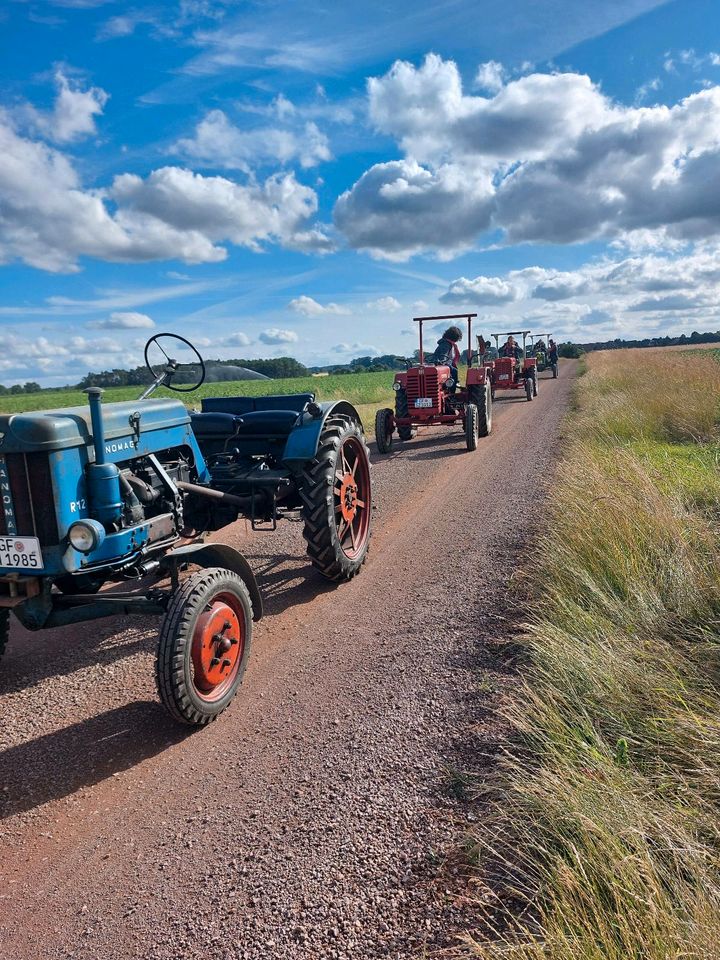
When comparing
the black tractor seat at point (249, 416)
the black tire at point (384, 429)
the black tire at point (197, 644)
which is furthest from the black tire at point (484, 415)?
the black tire at point (197, 644)

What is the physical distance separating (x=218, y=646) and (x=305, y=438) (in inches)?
81.1

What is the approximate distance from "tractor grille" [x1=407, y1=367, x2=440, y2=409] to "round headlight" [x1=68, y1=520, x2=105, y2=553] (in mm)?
8711

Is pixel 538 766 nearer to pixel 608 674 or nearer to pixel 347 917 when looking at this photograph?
pixel 608 674

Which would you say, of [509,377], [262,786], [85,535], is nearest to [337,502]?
[85,535]

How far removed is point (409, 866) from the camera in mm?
2078

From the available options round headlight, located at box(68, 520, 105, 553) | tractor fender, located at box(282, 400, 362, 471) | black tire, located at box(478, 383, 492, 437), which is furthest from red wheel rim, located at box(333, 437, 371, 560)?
black tire, located at box(478, 383, 492, 437)

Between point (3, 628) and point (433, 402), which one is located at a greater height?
point (433, 402)

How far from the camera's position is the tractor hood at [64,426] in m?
2.99

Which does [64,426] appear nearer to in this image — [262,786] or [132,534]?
[132,534]

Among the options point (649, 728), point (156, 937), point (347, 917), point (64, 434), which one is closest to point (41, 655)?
point (64, 434)

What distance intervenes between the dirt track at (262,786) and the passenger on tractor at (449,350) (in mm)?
7760

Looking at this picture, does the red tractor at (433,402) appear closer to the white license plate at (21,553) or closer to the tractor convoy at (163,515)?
the tractor convoy at (163,515)

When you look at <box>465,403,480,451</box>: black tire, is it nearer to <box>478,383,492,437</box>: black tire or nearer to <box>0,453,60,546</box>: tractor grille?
<box>478,383,492,437</box>: black tire

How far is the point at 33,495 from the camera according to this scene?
302 centimetres
